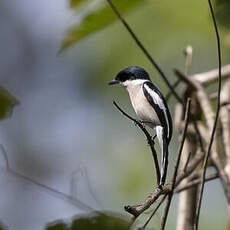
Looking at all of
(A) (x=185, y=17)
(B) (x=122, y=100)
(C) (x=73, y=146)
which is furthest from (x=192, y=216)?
(C) (x=73, y=146)

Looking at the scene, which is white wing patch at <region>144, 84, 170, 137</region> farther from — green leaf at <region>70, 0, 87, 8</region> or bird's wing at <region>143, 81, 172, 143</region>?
green leaf at <region>70, 0, 87, 8</region>

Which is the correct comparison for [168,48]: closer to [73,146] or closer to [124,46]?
[124,46]

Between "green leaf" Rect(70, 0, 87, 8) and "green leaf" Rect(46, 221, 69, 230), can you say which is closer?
"green leaf" Rect(46, 221, 69, 230)

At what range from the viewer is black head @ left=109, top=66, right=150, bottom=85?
74.2 inches

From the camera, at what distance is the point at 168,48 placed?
15.2 ft

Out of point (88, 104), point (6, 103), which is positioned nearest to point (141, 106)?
point (6, 103)

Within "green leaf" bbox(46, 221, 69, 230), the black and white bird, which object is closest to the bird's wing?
the black and white bird

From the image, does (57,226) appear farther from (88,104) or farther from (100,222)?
(88,104)

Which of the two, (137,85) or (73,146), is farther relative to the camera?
(73,146)

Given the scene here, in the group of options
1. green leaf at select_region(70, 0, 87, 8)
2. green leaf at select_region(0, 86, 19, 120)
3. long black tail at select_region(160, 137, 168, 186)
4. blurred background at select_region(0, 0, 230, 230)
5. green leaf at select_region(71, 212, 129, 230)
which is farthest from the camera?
blurred background at select_region(0, 0, 230, 230)

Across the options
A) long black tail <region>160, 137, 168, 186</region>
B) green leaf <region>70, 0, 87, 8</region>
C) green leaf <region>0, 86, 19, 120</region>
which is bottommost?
long black tail <region>160, 137, 168, 186</region>

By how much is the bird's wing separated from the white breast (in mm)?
13

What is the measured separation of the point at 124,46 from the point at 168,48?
1.00 feet

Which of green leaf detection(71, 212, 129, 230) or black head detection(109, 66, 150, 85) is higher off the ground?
black head detection(109, 66, 150, 85)
